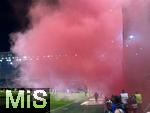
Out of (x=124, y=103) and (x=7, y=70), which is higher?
(x=7, y=70)

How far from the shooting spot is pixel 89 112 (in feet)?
78.4

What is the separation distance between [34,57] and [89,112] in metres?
11.1

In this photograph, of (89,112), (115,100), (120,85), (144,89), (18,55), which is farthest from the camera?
(18,55)

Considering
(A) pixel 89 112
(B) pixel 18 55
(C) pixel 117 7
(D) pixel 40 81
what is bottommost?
(A) pixel 89 112

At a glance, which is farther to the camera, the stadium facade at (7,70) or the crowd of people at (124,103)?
the stadium facade at (7,70)

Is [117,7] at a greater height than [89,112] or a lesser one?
greater

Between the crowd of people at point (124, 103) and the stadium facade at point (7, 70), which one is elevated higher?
the stadium facade at point (7, 70)

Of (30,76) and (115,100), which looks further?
(30,76)

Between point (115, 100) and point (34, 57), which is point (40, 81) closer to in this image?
point (34, 57)

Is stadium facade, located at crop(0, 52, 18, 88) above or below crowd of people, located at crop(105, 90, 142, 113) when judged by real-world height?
above

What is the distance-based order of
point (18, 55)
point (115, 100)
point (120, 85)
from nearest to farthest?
point (115, 100)
point (120, 85)
point (18, 55)

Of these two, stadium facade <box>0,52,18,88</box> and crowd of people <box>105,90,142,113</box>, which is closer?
crowd of people <box>105,90,142,113</box>

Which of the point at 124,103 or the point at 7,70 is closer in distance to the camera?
the point at 124,103

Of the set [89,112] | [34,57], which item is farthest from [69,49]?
[89,112]
